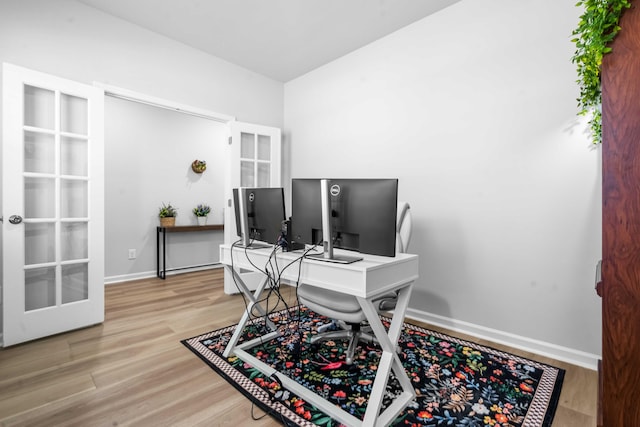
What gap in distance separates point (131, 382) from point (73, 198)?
1.64 meters

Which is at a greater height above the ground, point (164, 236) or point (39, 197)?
point (39, 197)

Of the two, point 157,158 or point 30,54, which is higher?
point 30,54

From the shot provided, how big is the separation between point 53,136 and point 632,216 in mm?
3474

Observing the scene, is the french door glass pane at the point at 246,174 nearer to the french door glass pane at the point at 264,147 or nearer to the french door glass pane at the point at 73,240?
the french door glass pane at the point at 264,147

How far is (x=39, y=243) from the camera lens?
2.35 meters


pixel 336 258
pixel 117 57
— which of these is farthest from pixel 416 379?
pixel 117 57

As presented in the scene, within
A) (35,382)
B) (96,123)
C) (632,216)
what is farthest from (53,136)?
(632,216)

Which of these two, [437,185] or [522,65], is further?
[437,185]

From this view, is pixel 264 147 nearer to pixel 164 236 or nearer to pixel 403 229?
pixel 164 236

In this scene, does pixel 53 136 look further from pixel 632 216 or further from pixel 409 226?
pixel 632 216

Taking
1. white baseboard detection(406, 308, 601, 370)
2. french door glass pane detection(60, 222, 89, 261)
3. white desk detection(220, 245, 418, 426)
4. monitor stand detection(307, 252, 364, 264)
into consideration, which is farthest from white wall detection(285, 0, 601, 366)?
french door glass pane detection(60, 222, 89, 261)

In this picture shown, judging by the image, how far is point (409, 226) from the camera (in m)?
2.16

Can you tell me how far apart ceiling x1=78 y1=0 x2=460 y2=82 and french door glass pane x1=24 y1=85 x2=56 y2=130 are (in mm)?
876

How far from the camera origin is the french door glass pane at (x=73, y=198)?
2461mm
